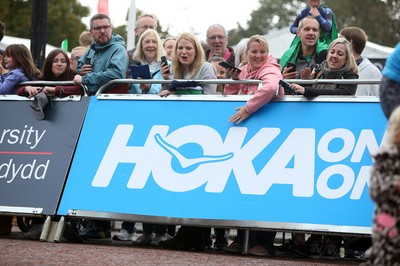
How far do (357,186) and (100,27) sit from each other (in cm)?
396

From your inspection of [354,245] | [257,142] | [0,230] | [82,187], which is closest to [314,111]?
[257,142]

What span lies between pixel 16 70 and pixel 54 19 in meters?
53.2

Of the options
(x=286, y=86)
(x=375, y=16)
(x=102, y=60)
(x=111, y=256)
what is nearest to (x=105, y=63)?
(x=102, y=60)

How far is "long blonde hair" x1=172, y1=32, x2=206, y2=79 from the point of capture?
11273 mm

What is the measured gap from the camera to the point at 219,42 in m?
13.1

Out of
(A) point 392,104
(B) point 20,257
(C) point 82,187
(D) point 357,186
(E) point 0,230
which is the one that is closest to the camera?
(A) point 392,104

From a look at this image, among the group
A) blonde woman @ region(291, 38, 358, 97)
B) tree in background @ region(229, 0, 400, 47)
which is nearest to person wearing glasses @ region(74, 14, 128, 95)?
blonde woman @ region(291, 38, 358, 97)

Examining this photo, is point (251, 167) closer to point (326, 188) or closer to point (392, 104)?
point (326, 188)

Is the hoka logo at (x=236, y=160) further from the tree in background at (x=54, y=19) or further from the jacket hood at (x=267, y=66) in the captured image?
the tree in background at (x=54, y=19)

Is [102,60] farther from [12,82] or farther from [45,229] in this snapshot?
[45,229]

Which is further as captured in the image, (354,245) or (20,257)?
(354,245)

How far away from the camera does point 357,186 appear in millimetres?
9781

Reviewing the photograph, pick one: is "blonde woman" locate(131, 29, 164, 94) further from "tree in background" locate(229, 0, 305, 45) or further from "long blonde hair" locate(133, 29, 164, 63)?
"tree in background" locate(229, 0, 305, 45)

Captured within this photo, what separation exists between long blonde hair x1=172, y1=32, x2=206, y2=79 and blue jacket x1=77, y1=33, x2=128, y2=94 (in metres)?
0.73
